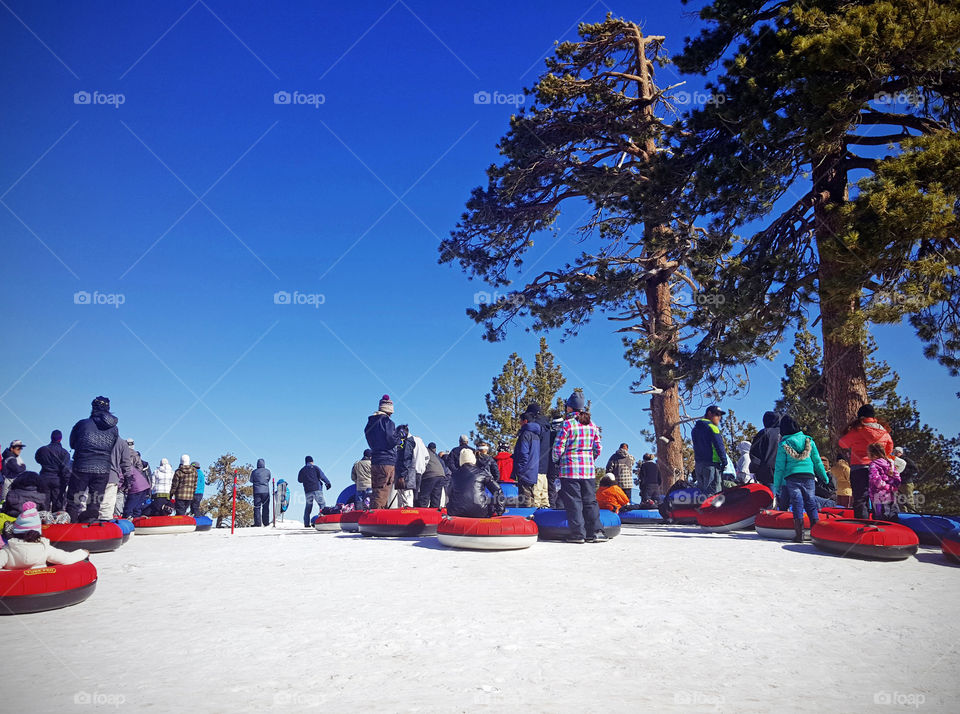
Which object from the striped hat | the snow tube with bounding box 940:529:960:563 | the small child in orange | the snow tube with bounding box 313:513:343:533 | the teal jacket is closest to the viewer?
the striped hat

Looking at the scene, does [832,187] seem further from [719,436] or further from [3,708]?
[3,708]

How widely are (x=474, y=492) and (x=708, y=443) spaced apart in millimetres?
6517

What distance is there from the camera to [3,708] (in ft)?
12.4

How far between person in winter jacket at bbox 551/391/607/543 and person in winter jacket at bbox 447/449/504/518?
1174 millimetres

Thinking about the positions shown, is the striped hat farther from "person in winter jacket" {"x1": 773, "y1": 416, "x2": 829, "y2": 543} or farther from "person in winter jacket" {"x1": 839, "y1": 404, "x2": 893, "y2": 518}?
"person in winter jacket" {"x1": 839, "y1": 404, "x2": 893, "y2": 518}

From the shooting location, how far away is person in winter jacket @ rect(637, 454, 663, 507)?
1836 cm

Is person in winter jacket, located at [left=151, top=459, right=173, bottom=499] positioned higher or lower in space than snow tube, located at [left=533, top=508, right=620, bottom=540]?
higher

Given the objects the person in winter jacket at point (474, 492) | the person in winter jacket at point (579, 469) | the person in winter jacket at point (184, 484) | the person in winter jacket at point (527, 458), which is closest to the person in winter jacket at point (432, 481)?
the person in winter jacket at point (527, 458)

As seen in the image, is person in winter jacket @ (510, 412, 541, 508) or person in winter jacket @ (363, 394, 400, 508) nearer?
person in winter jacket @ (363, 394, 400, 508)

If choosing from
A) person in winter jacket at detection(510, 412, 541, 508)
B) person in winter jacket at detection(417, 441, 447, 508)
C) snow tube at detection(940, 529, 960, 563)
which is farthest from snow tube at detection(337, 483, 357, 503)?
snow tube at detection(940, 529, 960, 563)

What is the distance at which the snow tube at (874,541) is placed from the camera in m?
8.75

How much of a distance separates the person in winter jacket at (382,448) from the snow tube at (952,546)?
9324 mm

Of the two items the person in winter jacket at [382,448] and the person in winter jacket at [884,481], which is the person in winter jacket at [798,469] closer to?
the person in winter jacket at [884,481]

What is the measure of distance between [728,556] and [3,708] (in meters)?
8.41
